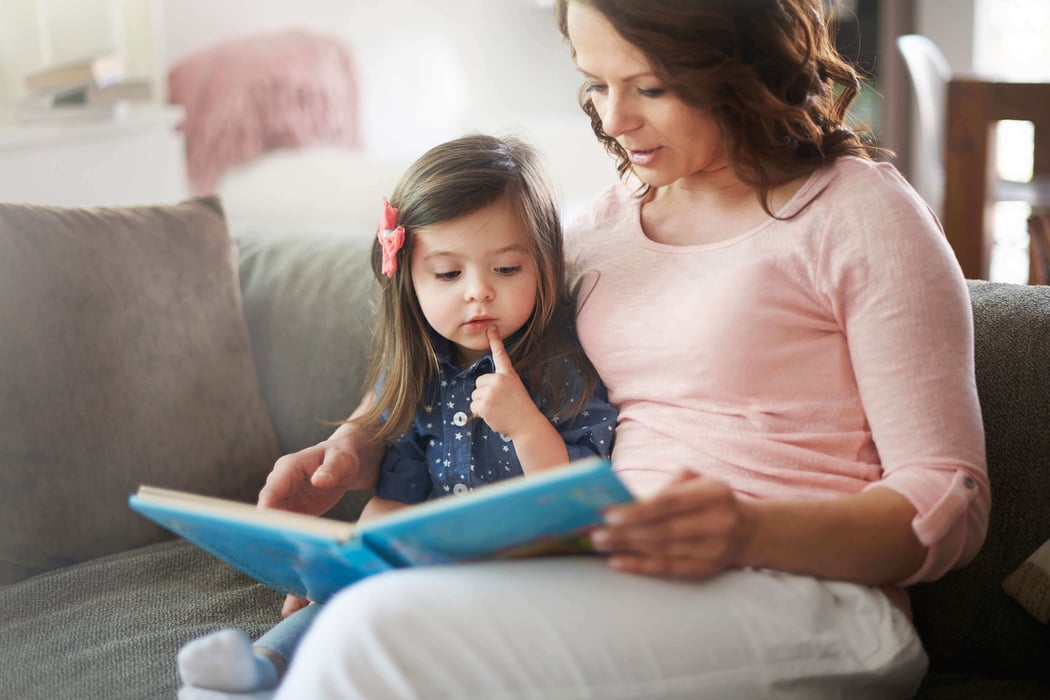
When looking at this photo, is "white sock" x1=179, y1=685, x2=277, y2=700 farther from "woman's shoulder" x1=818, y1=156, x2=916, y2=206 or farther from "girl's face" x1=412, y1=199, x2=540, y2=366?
"woman's shoulder" x1=818, y1=156, x2=916, y2=206

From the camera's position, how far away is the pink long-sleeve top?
1.02 m

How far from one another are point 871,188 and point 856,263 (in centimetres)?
8

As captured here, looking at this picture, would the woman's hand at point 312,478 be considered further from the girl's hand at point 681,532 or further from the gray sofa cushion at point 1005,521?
the gray sofa cushion at point 1005,521

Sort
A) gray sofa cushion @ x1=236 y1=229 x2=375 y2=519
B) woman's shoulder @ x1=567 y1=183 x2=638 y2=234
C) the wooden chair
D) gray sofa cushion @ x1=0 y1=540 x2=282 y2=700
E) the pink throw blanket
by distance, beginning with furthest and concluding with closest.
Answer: the pink throw blanket → the wooden chair → gray sofa cushion @ x1=236 y1=229 x2=375 y2=519 → woman's shoulder @ x1=567 y1=183 x2=638 y2=234 → gray sofa cushion @ x1=0 y1=540 x2=282 y2=700

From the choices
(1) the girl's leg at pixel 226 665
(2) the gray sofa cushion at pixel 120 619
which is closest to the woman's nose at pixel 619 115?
(1) the girl's leg at pixel 226 665

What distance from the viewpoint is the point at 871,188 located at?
1.09m

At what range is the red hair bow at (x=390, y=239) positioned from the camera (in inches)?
51.5

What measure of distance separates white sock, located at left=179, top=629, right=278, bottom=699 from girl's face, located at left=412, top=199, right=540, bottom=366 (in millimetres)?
453

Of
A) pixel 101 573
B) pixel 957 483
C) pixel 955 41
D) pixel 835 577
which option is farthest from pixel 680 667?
pixel 955 41

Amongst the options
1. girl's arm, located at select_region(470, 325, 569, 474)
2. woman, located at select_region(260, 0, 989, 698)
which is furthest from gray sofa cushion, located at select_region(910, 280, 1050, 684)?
girl's arm, located at select_region(470, 325, 569, 474)

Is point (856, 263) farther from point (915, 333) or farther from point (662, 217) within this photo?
point (662, 217)

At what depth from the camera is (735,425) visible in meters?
1.13

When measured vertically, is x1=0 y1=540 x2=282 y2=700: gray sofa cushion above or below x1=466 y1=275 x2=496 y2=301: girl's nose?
below

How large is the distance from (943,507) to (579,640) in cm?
36
